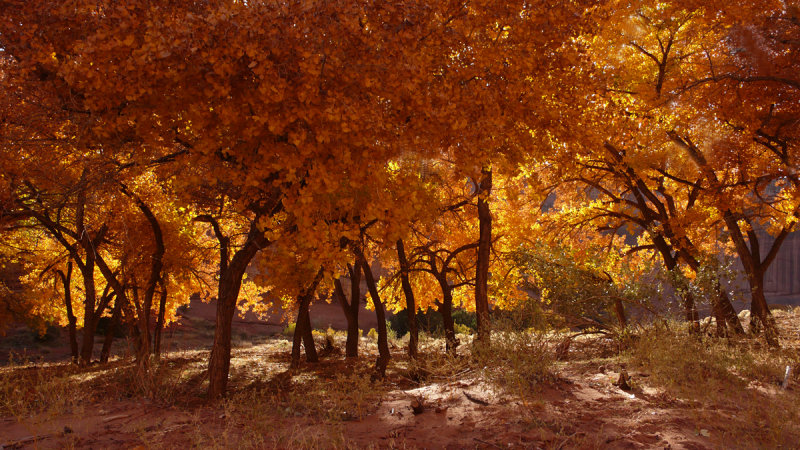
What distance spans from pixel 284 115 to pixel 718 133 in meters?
10.2

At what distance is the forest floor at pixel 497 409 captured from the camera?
495 centimetres

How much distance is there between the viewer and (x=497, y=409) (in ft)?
18.8

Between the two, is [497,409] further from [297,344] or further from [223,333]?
[297,344]

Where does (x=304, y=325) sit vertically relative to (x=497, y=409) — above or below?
above

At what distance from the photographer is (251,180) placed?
269 inches

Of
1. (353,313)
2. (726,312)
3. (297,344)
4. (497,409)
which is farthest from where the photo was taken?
(353,313)

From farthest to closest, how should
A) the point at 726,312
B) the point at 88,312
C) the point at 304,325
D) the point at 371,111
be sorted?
the point at 304,325 < the point at 88,312 < the point at 726,312 < the point at 371,111

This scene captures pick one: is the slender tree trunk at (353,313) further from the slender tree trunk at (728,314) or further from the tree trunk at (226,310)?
the slender tree trunk at (728,314)

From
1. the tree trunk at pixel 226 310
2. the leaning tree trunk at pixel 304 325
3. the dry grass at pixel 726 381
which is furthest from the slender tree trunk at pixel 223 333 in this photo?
the dry grass at pixel 726 381

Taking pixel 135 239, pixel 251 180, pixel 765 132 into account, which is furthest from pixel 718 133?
pixel 135 239

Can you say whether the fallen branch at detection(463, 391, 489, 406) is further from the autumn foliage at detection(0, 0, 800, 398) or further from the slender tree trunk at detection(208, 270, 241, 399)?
the slender tree trunk at detection(208, 270, 241, 399)

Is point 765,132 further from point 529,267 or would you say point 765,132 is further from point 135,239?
point 135,239

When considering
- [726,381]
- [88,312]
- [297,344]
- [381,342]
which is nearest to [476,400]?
[726,381]

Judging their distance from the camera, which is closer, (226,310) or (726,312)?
(226,310)
